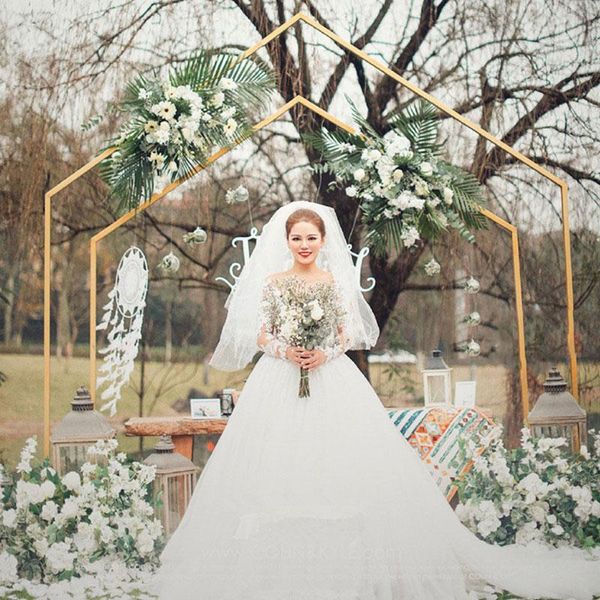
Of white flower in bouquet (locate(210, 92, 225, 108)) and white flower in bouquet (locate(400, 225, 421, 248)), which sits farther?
white flower in bouquet (locate(400, 225, 421, 248))

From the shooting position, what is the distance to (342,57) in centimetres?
558

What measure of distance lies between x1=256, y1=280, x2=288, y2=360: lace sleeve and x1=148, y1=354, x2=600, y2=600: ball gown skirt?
0.07 meters

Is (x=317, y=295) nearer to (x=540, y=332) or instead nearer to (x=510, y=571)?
(x=510, y=571)

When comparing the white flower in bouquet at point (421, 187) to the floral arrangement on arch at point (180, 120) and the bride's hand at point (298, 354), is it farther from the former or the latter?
the bride's hand at point (298, 354)

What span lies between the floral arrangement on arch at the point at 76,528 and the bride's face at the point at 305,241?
1.34 metres

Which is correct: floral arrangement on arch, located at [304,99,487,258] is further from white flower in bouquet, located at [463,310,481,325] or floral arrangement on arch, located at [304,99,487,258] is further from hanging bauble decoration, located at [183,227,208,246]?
hanging bauble decoration, located at [183,227,208,246]

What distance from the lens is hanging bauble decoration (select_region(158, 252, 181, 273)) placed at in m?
5.38

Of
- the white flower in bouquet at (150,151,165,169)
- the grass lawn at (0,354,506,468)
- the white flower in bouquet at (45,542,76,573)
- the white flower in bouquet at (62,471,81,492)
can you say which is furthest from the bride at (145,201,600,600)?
the grass lawn at (0,354,506,468)

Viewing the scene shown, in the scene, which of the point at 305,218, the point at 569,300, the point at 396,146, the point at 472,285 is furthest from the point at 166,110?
the point at 569,300

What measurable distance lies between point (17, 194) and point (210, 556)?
2.71m

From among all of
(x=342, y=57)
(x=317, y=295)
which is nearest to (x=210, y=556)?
(x=317, y=295)

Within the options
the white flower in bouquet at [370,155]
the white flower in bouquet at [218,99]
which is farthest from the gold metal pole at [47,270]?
the white flower in bouquet at [370,155]

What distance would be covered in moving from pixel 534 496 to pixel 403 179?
1779 mm

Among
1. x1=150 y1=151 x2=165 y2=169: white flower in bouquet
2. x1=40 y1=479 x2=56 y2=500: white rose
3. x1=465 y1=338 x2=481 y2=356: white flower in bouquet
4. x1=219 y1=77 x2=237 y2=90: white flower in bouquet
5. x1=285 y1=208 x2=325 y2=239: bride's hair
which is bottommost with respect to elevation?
x1=40 y1=479 x2=56 y2=500: white rose
